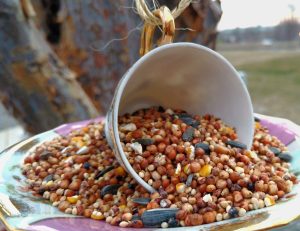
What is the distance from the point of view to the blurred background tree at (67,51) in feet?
3.40

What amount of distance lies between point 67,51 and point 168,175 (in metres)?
0.76

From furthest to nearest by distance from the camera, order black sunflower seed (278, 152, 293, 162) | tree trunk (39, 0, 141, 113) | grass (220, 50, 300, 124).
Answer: grass (220, 50, 300, 124) < tree trunk (39, 0, 141, 113) < black sunflower seed (278, 152, 293, 162)

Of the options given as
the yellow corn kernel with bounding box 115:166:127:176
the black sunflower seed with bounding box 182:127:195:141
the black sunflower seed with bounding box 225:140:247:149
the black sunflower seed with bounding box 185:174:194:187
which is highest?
the black sunflower seed with bounding box 182:127:195:141

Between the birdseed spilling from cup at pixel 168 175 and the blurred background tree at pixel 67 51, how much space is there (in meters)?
0.39

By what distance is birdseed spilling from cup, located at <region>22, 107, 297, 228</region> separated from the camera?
53cm

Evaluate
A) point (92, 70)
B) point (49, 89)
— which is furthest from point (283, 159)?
point (92, 70)

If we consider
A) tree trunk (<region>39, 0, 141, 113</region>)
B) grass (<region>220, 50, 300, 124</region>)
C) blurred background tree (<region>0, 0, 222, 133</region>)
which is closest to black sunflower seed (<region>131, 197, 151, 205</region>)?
blurred background tree (<region>0, 0, 222, 133</region>)

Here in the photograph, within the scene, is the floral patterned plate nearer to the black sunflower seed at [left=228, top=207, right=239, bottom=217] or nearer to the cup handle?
the black sunflower seed at [left=228, top=207, right=239, bottom=217]

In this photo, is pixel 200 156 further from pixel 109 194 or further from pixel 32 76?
pixel 32 76

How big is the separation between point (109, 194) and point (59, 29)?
2.44 feet

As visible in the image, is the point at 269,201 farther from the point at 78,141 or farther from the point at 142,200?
the point at 78,141

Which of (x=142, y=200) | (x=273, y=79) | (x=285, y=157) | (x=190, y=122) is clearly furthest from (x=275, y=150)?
(x=273, y=79)

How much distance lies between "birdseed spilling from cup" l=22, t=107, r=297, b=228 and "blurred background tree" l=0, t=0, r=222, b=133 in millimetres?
388

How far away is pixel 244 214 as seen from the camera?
518mm
